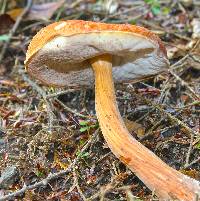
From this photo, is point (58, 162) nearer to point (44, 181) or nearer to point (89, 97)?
point (44, 181)

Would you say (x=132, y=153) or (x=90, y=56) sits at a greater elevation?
(x=90, y=56)

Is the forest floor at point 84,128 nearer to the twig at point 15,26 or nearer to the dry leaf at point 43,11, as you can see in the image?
the twig at point 15,26

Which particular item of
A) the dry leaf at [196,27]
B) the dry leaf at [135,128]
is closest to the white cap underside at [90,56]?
the dry leaf at [135,128]

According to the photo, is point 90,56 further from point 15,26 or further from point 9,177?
point 15,26

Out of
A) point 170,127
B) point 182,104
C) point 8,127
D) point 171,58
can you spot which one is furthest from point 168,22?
point 8,127

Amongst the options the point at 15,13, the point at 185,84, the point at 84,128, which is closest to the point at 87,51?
the point at 84,128

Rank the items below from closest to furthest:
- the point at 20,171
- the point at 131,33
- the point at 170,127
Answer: the point at 131,33, the point at 20,171, the point at 170,127
